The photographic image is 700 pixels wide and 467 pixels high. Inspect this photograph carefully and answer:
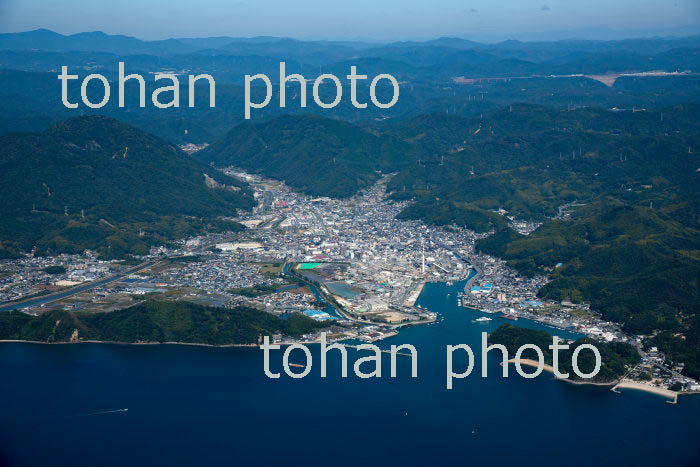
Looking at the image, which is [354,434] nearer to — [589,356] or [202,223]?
[589,356]

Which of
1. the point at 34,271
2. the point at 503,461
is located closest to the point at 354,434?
the point at 503,461

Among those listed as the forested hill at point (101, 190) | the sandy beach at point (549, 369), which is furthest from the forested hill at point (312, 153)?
the sandy beach at point (549, 369)

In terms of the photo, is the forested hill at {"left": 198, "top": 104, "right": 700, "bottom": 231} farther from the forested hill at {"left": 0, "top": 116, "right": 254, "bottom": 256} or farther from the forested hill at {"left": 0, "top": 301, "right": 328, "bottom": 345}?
the forested hill at {"left": 0, "top": 301, "right": 328, "bottom": 345}

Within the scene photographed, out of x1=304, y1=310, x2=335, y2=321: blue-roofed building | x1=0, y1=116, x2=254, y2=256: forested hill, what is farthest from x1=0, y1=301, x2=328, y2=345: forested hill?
x1=0, y1=116, x2=254, y2=256: forested hill

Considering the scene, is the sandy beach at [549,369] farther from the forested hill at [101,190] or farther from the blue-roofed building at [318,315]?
the forested hill at [101,190]

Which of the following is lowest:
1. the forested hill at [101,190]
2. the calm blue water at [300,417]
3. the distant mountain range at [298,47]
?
the calm blue water at [300,417]
